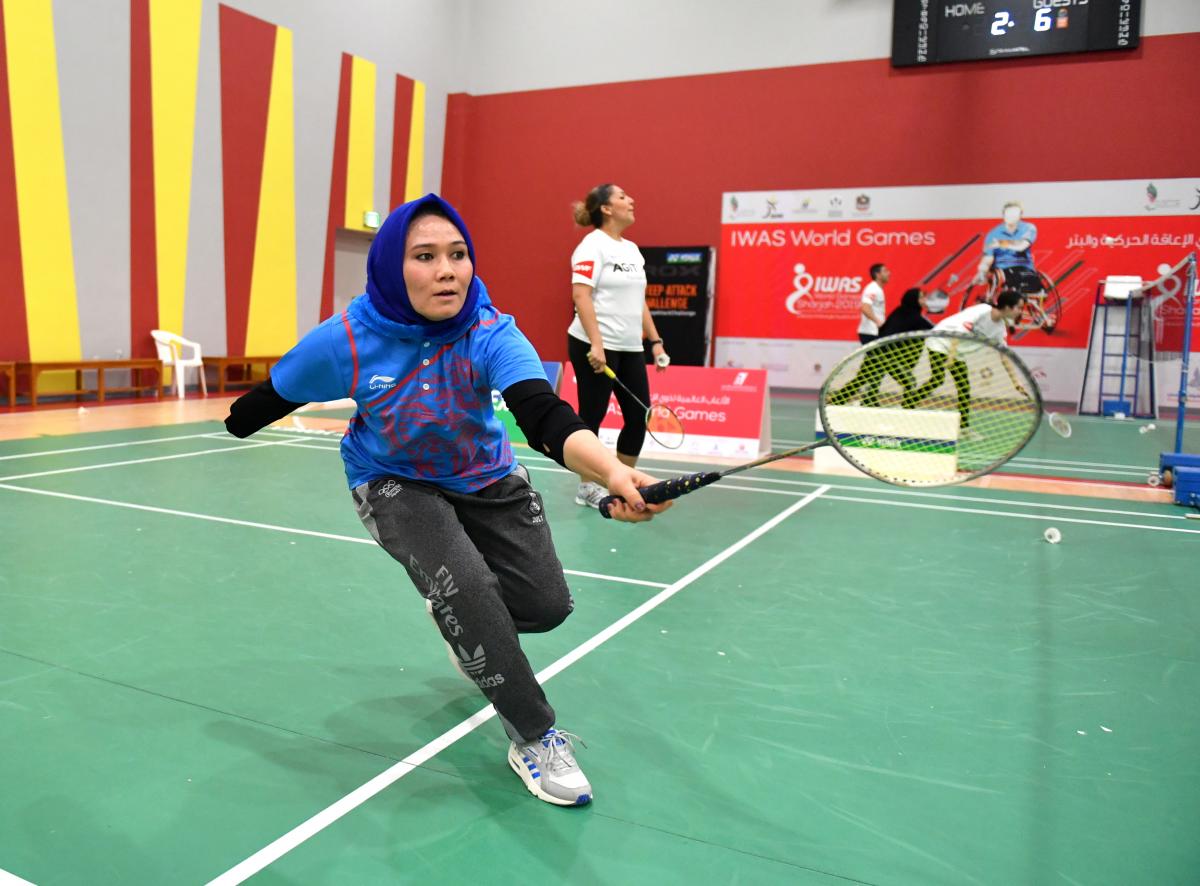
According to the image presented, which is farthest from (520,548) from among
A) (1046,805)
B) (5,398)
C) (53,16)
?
(53,16)

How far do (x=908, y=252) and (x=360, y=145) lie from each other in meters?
8.12

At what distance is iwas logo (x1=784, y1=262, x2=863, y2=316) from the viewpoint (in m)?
13.5

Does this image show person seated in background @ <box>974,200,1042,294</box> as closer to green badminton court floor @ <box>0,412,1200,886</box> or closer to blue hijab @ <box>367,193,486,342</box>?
green badminton court floor @ <box>0,412,1200,886</box>

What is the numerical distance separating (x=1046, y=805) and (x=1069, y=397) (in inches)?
468

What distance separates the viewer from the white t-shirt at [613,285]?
4.89m

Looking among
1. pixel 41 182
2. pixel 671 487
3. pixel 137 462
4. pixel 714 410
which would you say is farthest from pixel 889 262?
pixel 671 487

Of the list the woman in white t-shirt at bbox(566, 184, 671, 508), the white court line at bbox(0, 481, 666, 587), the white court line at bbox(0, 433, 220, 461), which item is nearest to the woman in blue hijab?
the white court line at bbox(0, 481, 666, 587)

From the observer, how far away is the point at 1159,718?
250cm

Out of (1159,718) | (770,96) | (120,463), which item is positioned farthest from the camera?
(770,96)

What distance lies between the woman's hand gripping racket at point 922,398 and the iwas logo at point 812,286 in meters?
10.4

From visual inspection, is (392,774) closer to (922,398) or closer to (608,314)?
(922,398)

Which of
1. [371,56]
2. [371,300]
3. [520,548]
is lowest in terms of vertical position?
[520,548]

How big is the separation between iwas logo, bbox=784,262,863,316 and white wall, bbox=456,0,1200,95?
3053 millimetres

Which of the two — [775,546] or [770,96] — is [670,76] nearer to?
[770,96]
